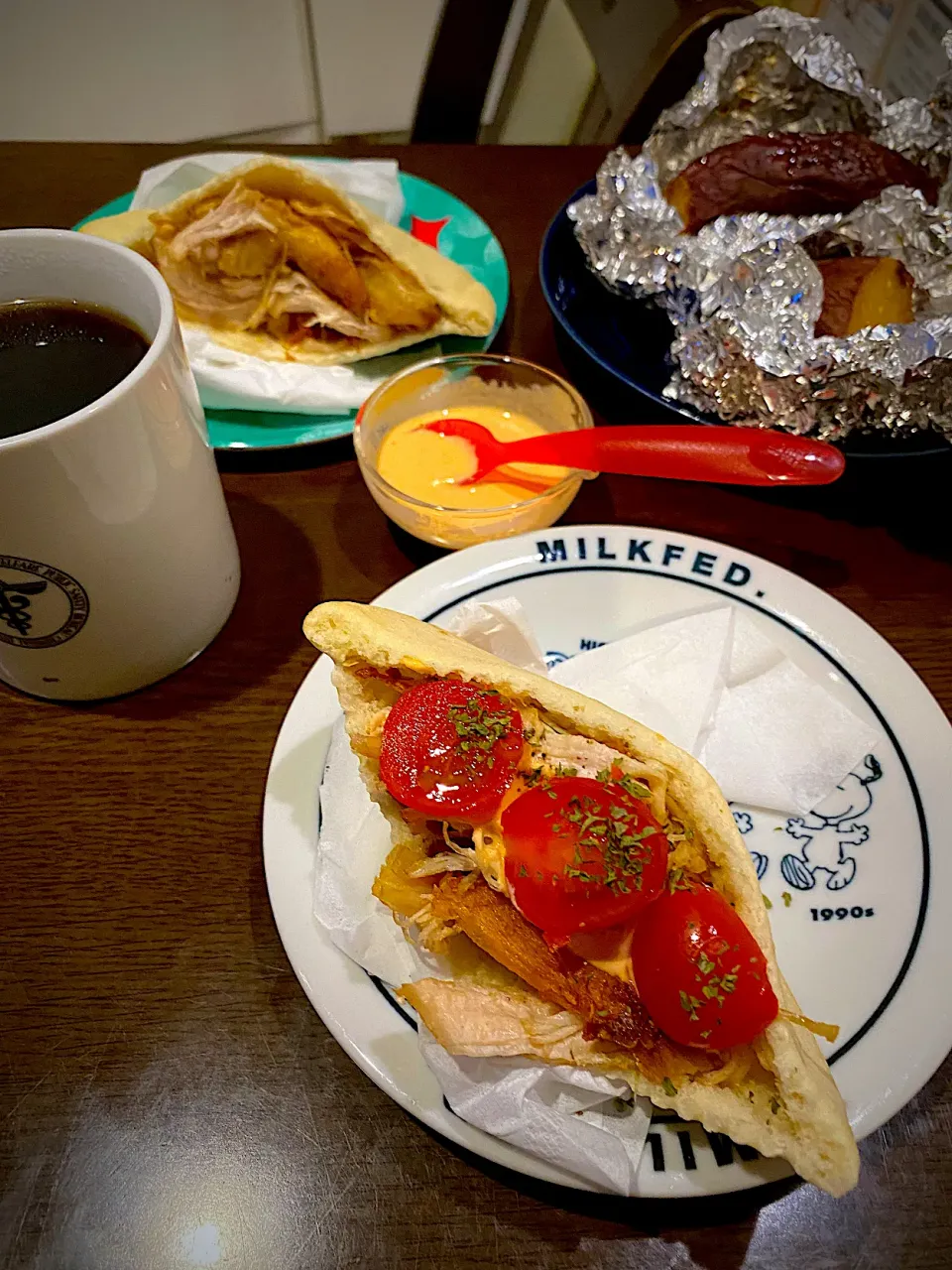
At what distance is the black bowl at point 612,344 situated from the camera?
139 centimetres

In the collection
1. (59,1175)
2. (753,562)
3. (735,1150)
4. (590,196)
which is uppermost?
(590,196)

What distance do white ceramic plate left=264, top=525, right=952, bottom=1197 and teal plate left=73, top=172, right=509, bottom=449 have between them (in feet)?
1.37

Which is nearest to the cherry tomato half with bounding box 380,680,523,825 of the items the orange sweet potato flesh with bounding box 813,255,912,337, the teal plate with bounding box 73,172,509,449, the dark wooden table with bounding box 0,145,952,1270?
the dark wooden table with bounding box 0,145,952,1270

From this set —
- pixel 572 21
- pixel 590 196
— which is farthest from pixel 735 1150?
pixel 572 21

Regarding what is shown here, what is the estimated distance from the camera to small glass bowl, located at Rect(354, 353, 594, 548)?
122cm

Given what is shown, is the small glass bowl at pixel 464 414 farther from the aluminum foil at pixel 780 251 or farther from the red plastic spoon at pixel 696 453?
the aluminum foil at pixel 780 251

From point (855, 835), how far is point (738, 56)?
1.65m

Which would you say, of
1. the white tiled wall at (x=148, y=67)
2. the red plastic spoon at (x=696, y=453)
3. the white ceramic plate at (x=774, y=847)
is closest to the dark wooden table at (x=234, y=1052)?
the white ceramic plate at (x=774, y=847)

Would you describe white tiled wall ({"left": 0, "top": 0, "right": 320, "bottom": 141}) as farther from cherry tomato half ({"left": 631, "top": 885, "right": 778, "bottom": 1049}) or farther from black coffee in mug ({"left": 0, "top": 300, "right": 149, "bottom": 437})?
cherry tomato half ({"left": 631, "top": 885, "right": 778, "bottom": 1049})

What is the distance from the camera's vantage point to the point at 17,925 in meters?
0.96

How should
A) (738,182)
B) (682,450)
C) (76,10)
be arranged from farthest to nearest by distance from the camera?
(76,10)
(738,182)
(682,450)

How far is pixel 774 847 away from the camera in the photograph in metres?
0.96

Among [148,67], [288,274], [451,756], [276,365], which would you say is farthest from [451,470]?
[148,67]

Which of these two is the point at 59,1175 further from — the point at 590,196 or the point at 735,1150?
the point at 590,196
